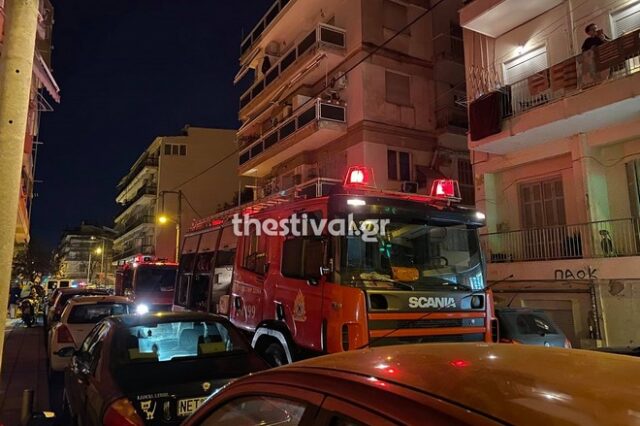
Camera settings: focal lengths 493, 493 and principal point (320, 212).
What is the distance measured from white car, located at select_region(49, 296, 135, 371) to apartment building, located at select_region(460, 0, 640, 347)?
393 inches

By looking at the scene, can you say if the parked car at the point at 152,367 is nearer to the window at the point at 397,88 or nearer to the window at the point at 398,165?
the window at the point at 398,165

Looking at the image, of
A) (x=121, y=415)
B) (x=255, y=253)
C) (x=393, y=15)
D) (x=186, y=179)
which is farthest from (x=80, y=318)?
(x=186, y=179)

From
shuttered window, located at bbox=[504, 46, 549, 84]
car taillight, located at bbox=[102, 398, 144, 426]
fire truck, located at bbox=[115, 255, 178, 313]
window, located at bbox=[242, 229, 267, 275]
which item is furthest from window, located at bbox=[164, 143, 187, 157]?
car taillight, located at bbox=[102, 398, 144, 426]

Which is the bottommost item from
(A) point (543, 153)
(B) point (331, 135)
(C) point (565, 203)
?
(C) point (565, 203)

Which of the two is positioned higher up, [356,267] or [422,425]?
[356,267]

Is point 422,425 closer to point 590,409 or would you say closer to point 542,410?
point 542,410

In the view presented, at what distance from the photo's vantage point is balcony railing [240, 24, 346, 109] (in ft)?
68.2

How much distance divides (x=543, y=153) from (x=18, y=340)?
659 inches

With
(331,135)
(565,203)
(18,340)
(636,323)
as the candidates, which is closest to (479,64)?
(565,203)

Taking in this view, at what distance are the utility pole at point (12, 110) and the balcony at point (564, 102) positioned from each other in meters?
11.2

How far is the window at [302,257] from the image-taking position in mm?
6102

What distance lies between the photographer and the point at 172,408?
4.10 m

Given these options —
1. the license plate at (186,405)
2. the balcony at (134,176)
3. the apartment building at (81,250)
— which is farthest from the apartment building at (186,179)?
the apartment building at (81,250)

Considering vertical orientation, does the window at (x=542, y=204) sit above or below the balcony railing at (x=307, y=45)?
below
